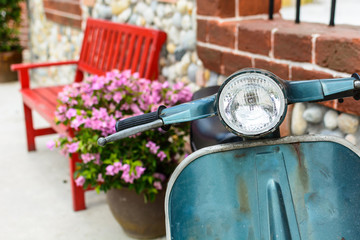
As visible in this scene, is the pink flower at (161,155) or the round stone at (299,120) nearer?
the round stone at (299,120)

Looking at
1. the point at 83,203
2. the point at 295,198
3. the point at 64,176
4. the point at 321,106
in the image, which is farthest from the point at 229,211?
the point at 64,176

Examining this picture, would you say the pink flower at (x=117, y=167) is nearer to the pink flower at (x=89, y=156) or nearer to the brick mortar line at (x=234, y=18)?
the pink flower at (x=89, y=156)

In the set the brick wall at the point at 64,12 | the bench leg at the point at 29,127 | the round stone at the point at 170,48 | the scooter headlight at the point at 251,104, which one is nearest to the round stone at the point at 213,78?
the round stone at the point at 170,48

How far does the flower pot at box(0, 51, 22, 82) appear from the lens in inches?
273

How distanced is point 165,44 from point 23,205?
137 centimetres

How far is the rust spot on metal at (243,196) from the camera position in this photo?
57.9 inches

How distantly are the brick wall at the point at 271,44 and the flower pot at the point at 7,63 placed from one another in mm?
4822

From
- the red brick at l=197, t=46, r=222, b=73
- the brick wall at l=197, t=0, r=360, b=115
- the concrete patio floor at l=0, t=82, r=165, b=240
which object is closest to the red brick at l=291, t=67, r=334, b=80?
the brick wall at l=197, t=0, r=360, b=115

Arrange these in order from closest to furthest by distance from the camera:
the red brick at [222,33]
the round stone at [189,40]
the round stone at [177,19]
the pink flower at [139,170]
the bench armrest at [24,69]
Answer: the pink flower at [139,170] < the red brick at [222,33] < the round stone at [189,40] < the round stone at [177,19] < the bench armrest at [24,69]

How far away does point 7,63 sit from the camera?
701cm

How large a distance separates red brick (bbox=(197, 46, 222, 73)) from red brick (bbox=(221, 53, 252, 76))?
0.18ft

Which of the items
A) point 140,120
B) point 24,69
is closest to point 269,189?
point 140,120

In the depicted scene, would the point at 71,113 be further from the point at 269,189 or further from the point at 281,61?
the point at 269,189

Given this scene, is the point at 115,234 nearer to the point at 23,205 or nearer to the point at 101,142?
the point at 23,205
